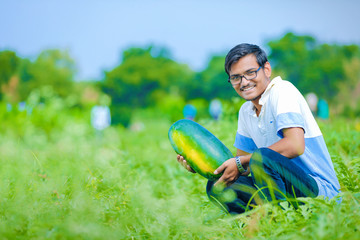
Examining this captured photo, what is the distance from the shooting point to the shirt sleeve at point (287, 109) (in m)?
2.15

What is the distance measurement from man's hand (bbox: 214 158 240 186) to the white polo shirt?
13.5 inches

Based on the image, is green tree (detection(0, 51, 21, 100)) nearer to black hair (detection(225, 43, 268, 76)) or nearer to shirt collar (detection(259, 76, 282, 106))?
black hair (detection(225, 43, 268, 76))

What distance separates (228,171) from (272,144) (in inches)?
14.4

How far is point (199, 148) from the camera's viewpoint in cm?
260

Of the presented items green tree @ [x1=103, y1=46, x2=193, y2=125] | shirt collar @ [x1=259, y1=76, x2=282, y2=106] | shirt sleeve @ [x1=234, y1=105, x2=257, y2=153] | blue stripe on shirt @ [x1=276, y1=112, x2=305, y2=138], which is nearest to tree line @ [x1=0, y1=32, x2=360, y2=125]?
green tree @ [x1=103, y1=46, x2=193, y2=125]

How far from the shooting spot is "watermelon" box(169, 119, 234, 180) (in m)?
2.57

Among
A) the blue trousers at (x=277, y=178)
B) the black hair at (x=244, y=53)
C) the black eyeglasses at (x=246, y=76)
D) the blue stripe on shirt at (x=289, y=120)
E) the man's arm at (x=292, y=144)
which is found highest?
the black hair at (x=244, y=53)

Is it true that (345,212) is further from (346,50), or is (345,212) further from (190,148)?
(346,50)

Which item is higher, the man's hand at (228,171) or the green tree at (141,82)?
the green tree at (141,82)

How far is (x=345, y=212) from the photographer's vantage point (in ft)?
6.28

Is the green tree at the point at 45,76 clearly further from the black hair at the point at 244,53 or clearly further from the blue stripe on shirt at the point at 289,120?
the blue stripe on shirt at the point at 289,120

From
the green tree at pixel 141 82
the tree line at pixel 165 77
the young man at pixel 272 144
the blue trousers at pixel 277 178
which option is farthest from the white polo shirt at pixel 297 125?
the green tree at pixel 141 82

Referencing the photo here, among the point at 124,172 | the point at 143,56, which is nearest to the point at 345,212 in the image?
the point at 124,172

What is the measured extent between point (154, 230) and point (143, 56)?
65231 millimetres
